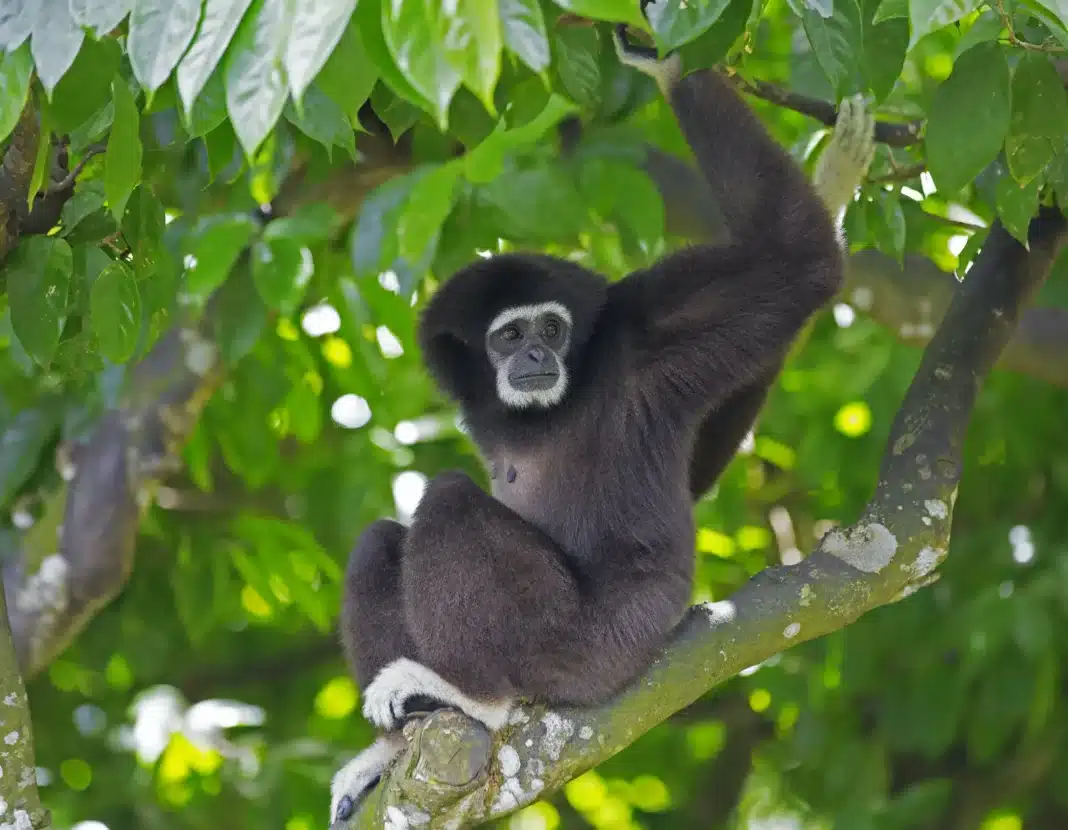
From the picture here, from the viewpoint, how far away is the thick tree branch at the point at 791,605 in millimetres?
3361

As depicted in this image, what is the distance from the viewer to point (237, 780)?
6.98 meters

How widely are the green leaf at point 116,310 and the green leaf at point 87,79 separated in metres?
0.67

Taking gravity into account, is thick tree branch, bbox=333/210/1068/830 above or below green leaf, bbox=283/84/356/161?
below

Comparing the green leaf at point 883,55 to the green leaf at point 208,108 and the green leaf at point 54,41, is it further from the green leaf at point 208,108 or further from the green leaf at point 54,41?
the green leaf at point 54,41

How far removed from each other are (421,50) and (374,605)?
284cm

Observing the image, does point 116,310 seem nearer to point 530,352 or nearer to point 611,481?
point 530,352

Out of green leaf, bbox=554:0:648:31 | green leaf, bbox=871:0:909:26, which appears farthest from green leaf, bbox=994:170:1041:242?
green leaf, bbox=554:0:648:31

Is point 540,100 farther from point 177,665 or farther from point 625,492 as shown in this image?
point 177,665

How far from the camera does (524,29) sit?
6.35 ft

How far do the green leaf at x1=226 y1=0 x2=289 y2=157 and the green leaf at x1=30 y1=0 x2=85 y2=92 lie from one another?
33 cm

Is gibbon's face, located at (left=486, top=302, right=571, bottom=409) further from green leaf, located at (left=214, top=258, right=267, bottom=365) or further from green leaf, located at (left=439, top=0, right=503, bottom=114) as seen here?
green leaf, located at (left=439, top=0, right=503, bottom=114)

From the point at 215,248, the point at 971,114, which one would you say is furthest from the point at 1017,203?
the point at 215,248

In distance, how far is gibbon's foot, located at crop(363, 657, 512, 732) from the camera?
396 cm

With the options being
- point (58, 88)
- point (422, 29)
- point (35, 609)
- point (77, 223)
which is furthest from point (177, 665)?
point (422, 29)
